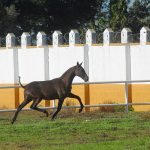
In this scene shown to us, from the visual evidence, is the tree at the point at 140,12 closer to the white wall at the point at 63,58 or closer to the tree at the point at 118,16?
the tree at the point at 118,16

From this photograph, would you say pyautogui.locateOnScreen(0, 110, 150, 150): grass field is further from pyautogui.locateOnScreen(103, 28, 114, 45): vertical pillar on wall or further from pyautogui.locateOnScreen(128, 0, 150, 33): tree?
pyautogui.locateOnScreen(128, 0, 150, 33): tree

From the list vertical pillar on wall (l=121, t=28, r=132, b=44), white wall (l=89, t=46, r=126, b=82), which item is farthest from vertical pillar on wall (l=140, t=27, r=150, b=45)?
white wall (l=89, t=46, r=126, b=82)

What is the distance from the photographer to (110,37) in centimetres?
3167

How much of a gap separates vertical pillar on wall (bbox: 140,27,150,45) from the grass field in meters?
5.14

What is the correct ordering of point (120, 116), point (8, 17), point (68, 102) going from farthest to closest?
1. point (8, 17)
2. point (68, 102)
3. point (120, 116)

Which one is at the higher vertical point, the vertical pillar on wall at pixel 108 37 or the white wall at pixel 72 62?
the vertical pillar on wall at pixel 108 37

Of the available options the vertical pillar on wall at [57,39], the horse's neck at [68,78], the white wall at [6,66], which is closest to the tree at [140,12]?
the white wall at [6,66]

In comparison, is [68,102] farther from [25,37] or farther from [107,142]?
[107,142]

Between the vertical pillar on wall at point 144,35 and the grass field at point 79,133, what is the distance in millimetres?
5138

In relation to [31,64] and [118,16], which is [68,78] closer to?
[31,64]

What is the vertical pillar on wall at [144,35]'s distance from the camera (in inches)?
1193

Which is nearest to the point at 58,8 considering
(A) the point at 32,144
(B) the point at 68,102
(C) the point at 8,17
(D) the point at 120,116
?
(C) the point at 8,17

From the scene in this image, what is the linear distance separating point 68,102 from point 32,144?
1404 centimetres

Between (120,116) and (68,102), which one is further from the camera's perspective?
(68,102)
